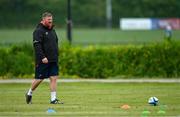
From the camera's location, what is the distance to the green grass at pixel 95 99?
51.0 ft

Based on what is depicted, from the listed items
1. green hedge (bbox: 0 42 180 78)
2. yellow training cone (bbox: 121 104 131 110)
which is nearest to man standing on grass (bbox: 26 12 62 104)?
yellow training cone (bbox: 121 104 131 110)

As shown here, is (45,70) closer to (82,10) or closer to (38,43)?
(38,43)

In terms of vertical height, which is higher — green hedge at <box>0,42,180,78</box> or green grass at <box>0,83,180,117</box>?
green hedge at <box>0,42,180,78</box>

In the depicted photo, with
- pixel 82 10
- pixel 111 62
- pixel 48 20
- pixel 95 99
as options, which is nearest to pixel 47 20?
pixel 48 20

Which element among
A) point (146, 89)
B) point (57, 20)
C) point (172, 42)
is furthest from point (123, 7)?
point (146, 89)

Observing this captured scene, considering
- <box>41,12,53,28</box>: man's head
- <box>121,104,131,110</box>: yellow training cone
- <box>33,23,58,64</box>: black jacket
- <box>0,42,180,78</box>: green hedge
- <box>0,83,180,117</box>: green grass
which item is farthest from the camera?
<box>0,42,180,78</box>: green hedge

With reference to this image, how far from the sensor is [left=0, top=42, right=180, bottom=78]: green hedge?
2633cm

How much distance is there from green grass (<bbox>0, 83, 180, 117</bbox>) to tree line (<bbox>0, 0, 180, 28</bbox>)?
5434cm

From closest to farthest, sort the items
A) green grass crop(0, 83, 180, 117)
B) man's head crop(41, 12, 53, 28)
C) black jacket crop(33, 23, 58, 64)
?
green grass crop(0, 83, 180, 117) → man's head crop(41, 12, 53, 28) → black jacket crop(33, 23, 58, 64)

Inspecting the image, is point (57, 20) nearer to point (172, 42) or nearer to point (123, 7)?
point (123, 7)

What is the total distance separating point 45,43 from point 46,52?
206 mm

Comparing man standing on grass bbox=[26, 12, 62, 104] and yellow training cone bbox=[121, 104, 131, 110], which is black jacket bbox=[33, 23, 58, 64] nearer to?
man standing on grass bbox=[26, 12, 62, 104]

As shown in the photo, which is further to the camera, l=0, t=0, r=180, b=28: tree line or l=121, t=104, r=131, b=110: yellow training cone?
l=0, t=0, r=180, b=28: tree line

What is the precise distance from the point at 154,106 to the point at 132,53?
10.1 metres
